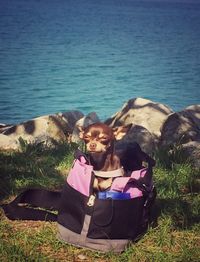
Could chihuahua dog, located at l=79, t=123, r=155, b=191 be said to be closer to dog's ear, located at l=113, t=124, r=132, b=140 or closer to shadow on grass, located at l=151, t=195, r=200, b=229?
dog's ear, located at l=113, t=124, r=132, b=140

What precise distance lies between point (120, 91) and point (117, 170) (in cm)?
2816

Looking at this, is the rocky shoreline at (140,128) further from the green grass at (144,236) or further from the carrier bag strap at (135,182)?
the carrier bag strap at (135,182)

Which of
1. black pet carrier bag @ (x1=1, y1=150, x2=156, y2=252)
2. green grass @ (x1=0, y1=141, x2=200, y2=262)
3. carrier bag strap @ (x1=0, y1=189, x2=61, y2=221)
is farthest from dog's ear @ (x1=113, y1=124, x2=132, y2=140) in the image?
carrier bag strap @ (x1=0, y1=189, x2=61, y2=221)

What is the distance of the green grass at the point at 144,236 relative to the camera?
15.0ft

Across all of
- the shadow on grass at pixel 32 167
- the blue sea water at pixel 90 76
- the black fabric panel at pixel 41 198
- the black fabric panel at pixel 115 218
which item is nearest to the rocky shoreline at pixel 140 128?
the shadow on grass at pixel 32 167

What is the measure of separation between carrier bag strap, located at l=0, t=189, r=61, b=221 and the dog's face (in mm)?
1260

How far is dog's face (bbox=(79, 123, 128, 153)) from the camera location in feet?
15.8

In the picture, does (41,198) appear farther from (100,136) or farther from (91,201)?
(100,136)

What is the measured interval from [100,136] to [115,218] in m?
1.01

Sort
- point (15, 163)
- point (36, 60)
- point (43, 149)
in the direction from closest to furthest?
point (15, 163)
point (43, 149)
point (36, 60)

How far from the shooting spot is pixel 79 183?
4.68 m

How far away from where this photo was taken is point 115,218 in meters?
4.55

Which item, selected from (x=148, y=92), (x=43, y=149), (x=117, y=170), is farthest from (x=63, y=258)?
(x=148, y=92)

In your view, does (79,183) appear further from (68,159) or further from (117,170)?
(68,159)
